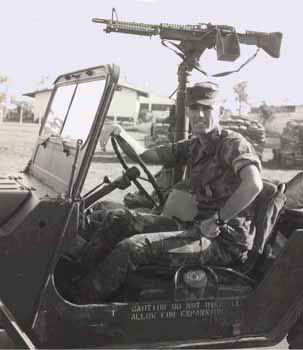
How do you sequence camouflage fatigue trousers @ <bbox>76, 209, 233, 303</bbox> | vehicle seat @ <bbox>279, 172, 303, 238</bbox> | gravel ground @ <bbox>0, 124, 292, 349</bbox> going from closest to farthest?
camouflage fatigue trousers @ <bbox>76, 209, 233, 303</bbox> < vehicle seat @ <bbox>279, 172, 303, 238</bbox> < gravel ground @ <bbox>0, 124, 292, 349</bbox>

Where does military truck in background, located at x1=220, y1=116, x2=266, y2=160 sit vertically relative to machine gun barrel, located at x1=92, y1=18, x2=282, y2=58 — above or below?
below

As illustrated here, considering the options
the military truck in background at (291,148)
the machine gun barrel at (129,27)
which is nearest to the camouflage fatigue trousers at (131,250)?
the machine gun barrel at (129,27)

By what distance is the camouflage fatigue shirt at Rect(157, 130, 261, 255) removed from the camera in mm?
3236

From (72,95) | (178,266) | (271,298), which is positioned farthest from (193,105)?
(271,298)

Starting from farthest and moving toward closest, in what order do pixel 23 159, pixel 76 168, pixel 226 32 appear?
pixel 23 159 < pixel 226 32 < pixel 76 168

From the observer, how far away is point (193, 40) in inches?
264

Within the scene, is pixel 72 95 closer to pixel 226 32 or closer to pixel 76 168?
pixel 76 168

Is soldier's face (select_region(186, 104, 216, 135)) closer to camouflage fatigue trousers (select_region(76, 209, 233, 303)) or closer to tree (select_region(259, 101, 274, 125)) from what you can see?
camouflage fatigue trousers (select_region(76, 209, 233, 303))

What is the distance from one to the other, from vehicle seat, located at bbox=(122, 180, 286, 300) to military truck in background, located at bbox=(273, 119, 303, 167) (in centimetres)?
1402

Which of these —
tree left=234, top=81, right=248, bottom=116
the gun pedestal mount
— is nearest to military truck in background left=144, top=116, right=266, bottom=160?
the gun pedestal mount

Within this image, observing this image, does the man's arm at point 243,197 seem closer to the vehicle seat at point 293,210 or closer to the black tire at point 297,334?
the vehicle seat at point 293,210

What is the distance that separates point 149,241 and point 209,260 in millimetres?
374

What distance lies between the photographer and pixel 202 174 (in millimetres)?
3477

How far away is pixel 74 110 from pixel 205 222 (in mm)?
996
